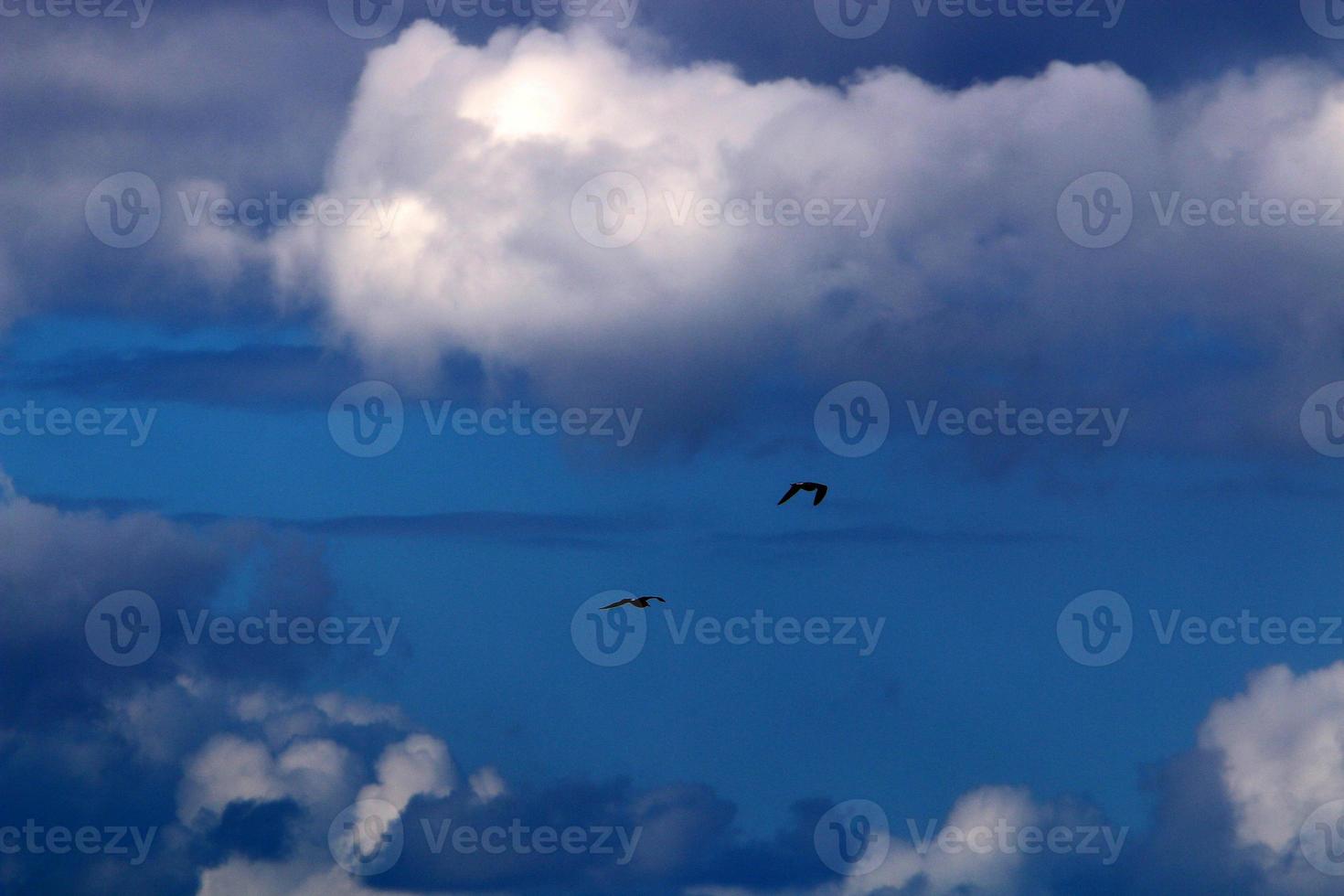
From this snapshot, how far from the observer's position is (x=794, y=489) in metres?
73.6

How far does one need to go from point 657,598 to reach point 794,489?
31.4 ft

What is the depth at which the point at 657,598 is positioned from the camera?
74.8m
